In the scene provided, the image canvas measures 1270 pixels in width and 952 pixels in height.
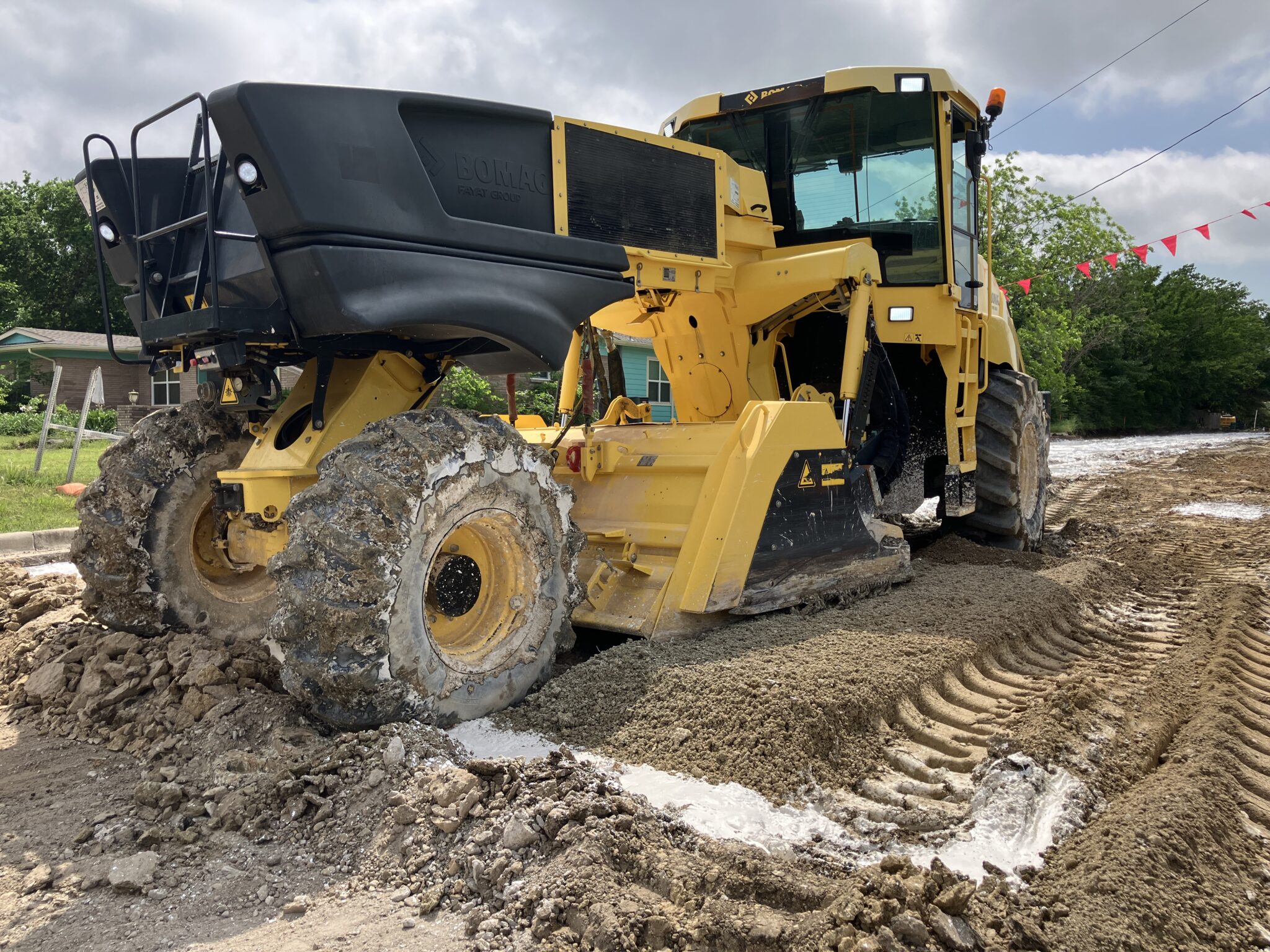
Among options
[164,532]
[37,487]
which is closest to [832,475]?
[164,532]

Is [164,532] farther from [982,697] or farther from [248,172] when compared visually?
[982,697]

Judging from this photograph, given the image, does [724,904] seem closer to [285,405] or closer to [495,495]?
[495,495]

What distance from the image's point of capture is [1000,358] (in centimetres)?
778

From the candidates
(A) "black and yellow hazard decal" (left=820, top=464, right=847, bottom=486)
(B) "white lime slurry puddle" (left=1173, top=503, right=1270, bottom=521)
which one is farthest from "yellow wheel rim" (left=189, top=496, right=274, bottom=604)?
(B) "white lime slurry puddle" (left=1173, top=503, right=1270, bottom=521)

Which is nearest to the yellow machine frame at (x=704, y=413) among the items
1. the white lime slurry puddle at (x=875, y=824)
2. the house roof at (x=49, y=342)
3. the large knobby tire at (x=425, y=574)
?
the large knobby tire at (x=425, y=574)

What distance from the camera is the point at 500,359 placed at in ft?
14.2

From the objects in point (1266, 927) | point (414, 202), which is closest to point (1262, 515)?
point (1266, 927)

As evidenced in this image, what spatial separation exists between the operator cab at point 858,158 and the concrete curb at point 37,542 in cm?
619

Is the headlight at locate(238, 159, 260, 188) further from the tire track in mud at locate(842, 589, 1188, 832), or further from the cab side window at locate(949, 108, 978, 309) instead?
the cab side window at locate(949, 108, 978, 309)

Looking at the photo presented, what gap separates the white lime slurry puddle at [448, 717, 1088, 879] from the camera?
2822 mm

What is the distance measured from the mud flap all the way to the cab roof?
98.5 inches

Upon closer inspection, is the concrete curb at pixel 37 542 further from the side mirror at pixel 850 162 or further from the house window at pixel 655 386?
the house window at pixel 655 386

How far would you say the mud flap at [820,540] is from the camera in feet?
15.8

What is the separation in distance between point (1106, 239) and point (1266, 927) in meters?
36.2
